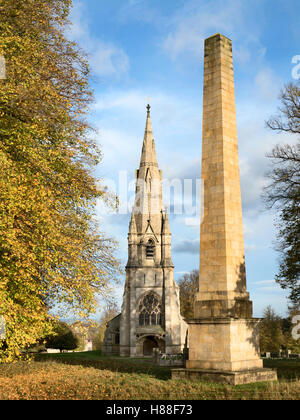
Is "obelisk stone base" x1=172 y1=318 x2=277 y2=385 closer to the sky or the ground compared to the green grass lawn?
closer to the sky

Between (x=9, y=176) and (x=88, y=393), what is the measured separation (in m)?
5.82

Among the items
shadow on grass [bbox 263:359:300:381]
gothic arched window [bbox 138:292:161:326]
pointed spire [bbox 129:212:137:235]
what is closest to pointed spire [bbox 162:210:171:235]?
pointed spire [bbox 129:212:137:235]

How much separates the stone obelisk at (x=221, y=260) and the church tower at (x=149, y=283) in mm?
33725

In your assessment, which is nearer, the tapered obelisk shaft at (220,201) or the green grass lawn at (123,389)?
the green grass lawn at (123,389)

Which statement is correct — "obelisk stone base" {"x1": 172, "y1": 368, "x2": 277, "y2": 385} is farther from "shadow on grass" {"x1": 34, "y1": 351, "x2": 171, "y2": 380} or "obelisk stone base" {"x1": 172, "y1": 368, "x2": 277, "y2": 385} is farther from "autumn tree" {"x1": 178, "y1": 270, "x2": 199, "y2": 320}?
"autumn tree" {"x1": 178, "y1": 270, "x2": 199, "y2": 320}

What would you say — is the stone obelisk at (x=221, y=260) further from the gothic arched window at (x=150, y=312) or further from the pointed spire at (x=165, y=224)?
the pointed spire at (x=165, y=224)

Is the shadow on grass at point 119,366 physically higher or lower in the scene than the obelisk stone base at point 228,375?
lower

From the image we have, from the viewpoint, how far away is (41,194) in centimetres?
1157

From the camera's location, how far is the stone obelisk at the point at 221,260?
12.6m

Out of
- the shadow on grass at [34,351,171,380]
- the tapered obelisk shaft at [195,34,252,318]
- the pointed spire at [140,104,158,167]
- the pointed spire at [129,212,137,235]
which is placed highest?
the pointed spire at [140,104,158,167]

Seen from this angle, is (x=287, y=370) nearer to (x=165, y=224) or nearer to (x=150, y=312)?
Result: (x=150, y=312)

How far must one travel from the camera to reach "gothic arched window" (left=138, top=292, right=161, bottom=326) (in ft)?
156

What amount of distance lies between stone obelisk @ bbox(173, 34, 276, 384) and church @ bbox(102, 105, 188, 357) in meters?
33.7

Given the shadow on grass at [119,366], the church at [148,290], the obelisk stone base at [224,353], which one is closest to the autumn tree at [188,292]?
the church at [148,290]
